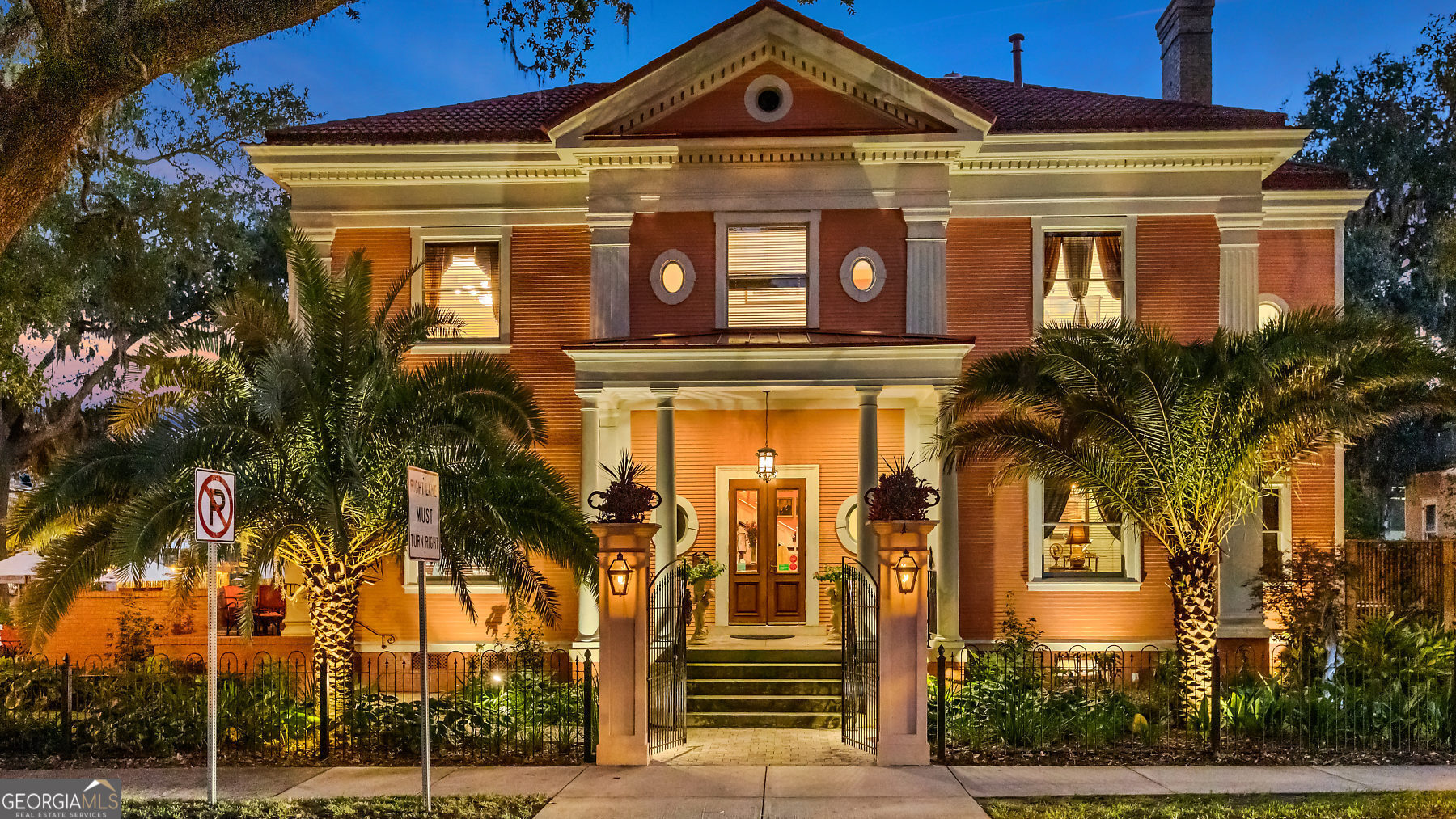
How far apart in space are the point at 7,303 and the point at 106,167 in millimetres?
3883

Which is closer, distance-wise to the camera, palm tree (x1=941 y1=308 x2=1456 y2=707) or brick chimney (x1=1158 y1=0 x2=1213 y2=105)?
palm tree (x1=941 y1=308 x2=1456 y2=707)

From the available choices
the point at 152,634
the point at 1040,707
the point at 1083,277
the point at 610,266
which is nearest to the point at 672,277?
the point at 610,266

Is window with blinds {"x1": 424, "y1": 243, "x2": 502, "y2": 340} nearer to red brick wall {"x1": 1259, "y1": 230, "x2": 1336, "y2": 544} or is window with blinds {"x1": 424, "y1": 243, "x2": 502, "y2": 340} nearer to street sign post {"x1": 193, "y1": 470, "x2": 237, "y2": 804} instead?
street sign post {"x1": 193, "y1": 470, "x2": 237, "y2": 804}

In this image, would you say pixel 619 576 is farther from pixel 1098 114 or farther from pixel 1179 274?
pixel 1098 114

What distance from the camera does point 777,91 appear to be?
1650cm

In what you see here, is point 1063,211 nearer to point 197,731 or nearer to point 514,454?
point 514,454

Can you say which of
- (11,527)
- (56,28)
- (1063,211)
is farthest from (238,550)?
(1063,211)

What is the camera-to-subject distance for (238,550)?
488 inches

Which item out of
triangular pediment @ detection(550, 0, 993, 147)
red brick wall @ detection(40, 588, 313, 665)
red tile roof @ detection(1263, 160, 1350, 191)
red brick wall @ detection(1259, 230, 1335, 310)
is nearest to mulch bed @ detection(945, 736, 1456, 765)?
red brick wall @ detection(1259, 230, 1335, 310)

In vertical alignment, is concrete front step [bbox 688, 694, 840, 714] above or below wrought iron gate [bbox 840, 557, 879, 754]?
below

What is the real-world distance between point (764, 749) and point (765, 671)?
2285mm

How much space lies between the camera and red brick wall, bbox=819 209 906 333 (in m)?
16.5

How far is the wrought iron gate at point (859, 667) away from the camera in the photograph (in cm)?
1257

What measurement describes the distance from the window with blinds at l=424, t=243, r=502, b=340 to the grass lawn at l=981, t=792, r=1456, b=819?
11.1m
